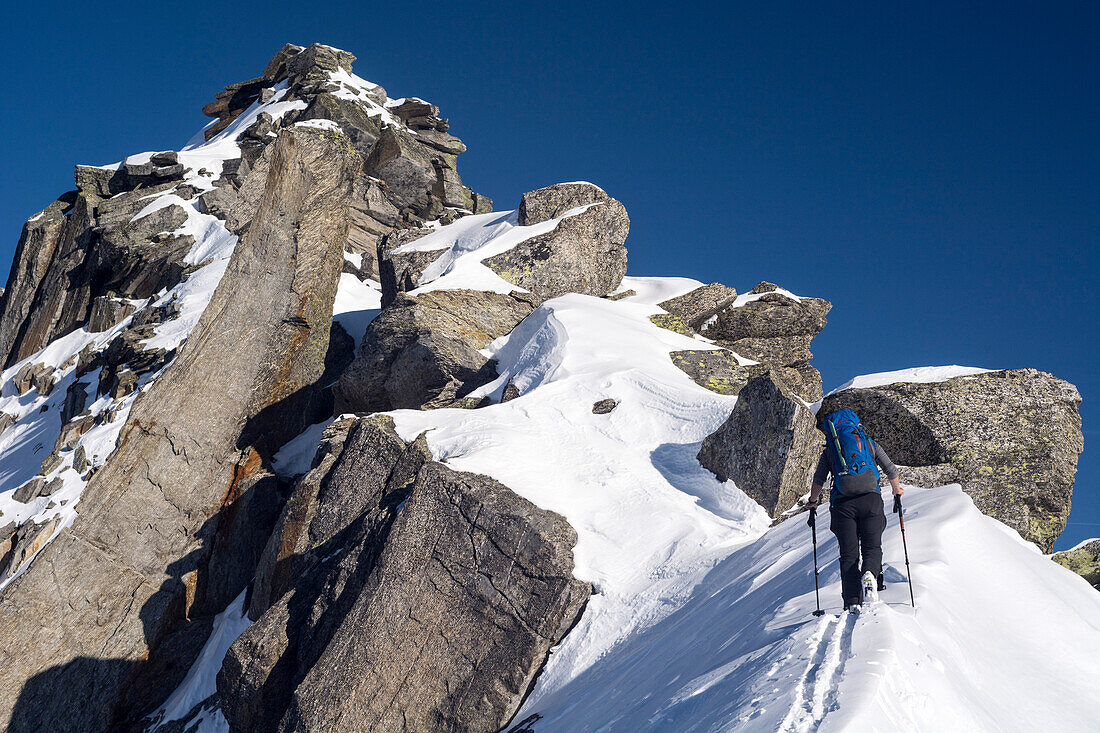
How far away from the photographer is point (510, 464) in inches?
628

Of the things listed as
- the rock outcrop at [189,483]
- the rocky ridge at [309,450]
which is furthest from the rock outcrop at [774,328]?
the rock outcrop at [189,483]

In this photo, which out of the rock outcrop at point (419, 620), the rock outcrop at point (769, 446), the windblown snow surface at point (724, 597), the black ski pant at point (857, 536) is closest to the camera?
the windblown snow surface at point (724, 597)

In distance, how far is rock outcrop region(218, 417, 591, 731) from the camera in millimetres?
12703

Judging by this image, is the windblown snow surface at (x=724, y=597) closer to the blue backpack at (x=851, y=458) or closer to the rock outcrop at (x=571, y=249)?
the blue backpack at (x=851, y=458)

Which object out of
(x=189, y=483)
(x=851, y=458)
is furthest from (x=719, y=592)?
(x=189, y=483)

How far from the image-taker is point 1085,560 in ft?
52.4

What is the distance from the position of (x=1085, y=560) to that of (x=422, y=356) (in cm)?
1736

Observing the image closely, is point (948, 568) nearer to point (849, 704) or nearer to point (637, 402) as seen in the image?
point (849, 704)

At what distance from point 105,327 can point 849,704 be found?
36574 mm

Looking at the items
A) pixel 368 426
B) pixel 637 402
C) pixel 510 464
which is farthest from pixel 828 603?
pixel 368 426

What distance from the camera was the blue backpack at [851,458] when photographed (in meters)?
8.62

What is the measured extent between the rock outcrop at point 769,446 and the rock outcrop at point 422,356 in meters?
9.02

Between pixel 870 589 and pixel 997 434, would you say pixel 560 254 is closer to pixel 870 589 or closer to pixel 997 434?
pixel 997 434

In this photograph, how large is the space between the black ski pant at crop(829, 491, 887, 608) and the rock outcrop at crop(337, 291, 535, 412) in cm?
1473
